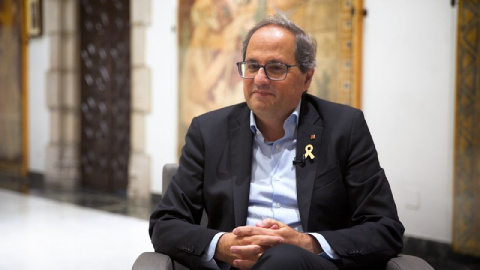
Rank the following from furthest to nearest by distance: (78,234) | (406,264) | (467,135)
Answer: (78,234)
(467,135)
(406,264)

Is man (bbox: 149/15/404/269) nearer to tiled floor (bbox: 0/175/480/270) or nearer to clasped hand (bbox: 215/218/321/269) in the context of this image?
clasped hand (bbox: 215/218/321/269)

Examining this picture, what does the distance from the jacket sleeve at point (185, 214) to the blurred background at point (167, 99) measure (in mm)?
1981

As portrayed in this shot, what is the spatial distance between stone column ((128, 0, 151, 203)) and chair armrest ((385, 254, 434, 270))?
4.40m

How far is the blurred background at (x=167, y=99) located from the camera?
359cm

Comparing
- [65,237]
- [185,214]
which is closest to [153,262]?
[185,214]

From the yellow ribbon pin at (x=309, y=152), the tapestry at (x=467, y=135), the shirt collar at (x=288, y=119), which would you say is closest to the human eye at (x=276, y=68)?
the shirt collar at (x=288, y=119)

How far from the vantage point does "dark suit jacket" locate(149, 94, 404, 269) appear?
69.1 inches

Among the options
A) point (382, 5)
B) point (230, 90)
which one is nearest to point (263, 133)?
point (382, 5)

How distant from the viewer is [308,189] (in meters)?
1.88

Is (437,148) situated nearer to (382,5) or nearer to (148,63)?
(382,5)

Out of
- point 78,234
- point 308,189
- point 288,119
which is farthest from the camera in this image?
point 78,234

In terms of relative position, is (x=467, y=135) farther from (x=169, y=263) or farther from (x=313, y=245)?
(x=169, y=263)

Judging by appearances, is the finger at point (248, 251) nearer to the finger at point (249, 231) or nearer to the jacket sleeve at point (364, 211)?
the finger at point (249, 231)

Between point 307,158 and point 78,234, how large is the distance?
310cm
